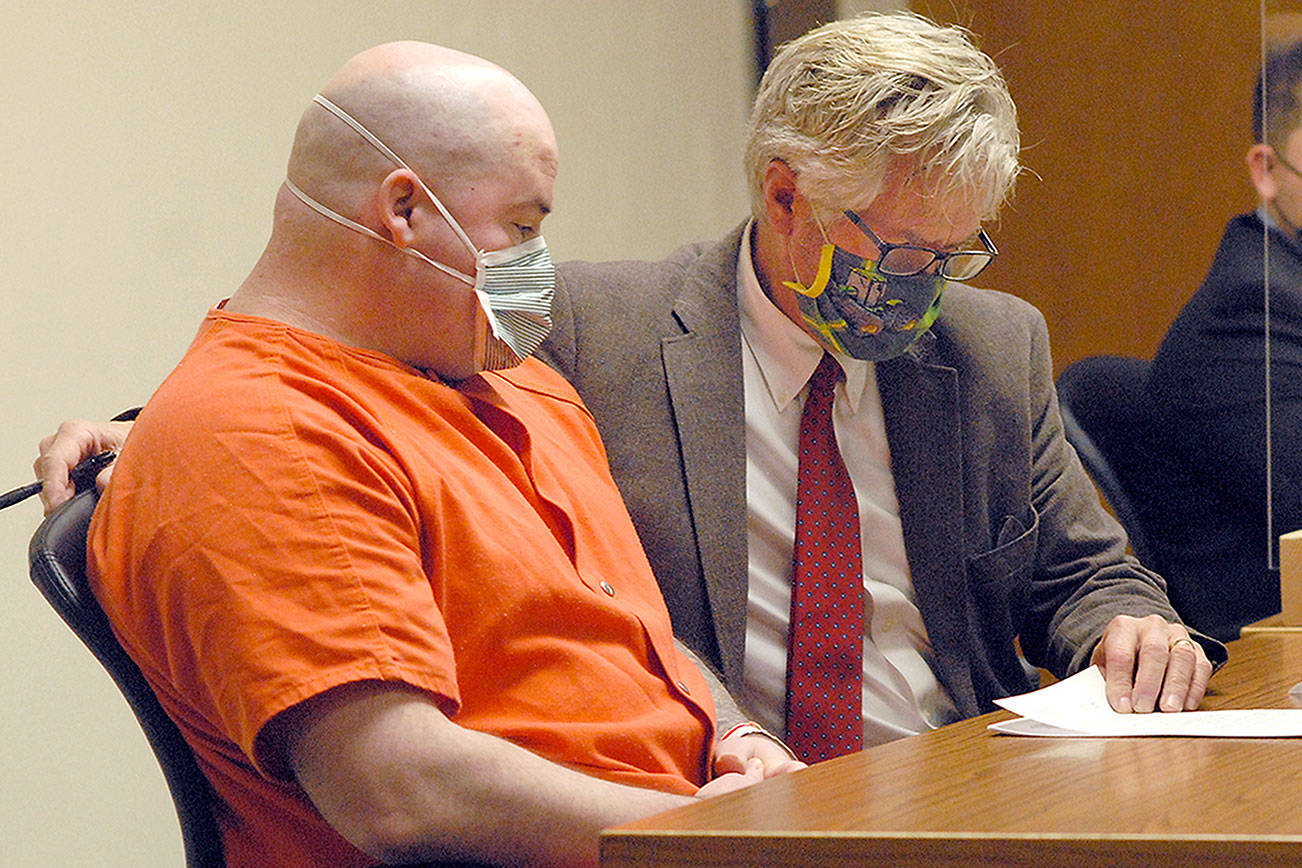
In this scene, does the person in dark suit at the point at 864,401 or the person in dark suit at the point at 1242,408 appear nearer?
the person in dark suit at the point at 864,401

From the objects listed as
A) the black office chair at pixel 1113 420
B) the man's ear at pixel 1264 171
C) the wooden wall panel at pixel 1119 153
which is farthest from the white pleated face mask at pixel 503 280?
the wooden wall panel at pixel 1119 153

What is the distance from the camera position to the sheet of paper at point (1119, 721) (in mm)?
1110

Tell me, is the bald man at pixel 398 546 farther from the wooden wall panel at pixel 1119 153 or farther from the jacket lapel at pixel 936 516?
the wooden wall panel at pixel 1119 153

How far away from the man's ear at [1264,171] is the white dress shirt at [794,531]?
1511mm

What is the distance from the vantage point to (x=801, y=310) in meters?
1.68

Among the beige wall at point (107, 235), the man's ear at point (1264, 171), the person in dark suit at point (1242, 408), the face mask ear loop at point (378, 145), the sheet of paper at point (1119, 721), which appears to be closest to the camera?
the sheet of paper at point (1119, 721)

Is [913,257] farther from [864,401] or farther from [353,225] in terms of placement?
[353,225]

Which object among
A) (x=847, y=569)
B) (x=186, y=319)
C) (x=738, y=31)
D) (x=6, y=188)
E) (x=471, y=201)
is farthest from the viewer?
(x=738, y=31)

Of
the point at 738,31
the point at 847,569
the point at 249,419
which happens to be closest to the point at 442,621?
the point at 249,419

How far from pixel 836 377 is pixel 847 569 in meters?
0.23

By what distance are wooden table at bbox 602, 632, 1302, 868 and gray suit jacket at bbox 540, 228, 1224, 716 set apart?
56 centimetres

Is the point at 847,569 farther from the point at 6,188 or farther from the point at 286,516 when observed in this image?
the point at 6,188

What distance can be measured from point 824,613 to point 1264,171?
1.83 meters

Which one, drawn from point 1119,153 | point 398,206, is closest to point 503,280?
point 398,206
